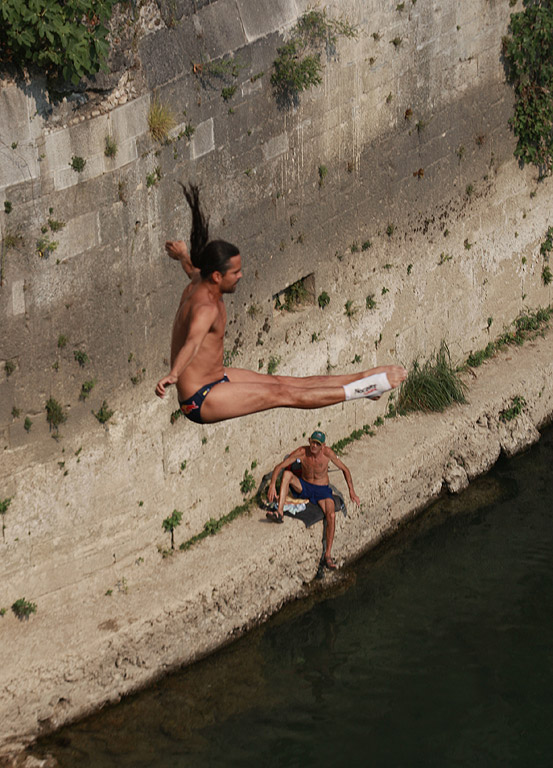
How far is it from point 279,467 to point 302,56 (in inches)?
129

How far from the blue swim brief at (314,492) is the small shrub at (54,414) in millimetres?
2571

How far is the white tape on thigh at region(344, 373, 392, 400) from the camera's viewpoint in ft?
23.7

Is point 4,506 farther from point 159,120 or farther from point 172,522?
point 159,120

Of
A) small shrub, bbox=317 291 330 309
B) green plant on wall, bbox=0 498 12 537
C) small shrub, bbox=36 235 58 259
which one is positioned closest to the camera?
small shrub, bbox=36 235 58 259

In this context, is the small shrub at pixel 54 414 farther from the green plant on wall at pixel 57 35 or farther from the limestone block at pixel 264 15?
the limestone block at pixel 264 15

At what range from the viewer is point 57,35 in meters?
7.68

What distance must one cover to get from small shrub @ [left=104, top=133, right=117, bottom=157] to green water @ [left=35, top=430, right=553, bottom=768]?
3836mm

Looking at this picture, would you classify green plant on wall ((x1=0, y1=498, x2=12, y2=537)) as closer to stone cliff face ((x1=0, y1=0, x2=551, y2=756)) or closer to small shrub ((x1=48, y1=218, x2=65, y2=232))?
stone cliff face ((x1=0, y1=0, x2=551, y2=756))

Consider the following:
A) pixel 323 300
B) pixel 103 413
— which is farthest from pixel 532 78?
pixel 103 413

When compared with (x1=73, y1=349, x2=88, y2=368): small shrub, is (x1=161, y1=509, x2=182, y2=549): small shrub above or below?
below

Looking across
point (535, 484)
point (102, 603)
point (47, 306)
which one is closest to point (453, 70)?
point (535, 484)

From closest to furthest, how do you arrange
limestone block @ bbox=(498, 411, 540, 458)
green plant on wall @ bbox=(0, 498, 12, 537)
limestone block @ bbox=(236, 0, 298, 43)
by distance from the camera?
green plant on wall @ bbox=(0, 498, 12, 537) → limestone block @ bbox=(236, 0, 298, 43) → limestone block @ bbox=(498, 411, 540, 458)

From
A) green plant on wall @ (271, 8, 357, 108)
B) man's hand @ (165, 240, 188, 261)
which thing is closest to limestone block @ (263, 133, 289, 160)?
green plant on wall @ (271, 8, 357, 108)

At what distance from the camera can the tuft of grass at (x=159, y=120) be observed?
8.64 meters
